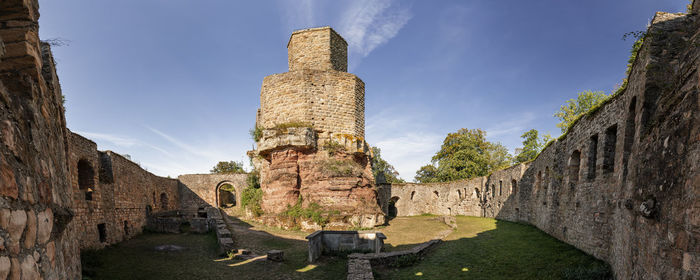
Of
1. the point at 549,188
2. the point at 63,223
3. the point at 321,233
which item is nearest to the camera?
the point at 63,223

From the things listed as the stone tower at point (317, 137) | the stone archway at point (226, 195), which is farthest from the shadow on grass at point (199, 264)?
the stone archway at point (226, 195)

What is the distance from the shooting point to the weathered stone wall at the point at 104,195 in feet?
31.0

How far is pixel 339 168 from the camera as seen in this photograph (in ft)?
54.0

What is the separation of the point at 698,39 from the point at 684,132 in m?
1.16

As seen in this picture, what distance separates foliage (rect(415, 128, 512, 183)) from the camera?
3177 cm

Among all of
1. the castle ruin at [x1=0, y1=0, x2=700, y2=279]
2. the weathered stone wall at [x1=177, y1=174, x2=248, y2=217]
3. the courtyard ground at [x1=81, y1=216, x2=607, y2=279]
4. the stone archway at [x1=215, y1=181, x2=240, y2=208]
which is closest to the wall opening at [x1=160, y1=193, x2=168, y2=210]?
the castle ruin at [x1=0, y1=0, x2=700, y2=279]

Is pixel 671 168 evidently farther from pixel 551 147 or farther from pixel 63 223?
pixel 551 147

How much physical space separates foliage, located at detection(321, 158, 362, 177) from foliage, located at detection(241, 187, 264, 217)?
5.37m

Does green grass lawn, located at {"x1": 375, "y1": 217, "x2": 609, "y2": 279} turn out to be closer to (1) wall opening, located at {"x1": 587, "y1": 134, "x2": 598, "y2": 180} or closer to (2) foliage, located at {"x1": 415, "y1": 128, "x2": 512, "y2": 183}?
(1) wall opening, located at {"x1": 587, "y1": 134, "x2": 598, "y2": 180}

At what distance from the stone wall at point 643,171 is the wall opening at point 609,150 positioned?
0.07 feet

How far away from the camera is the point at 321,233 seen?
9844mm

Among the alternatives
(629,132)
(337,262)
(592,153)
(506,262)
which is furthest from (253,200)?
(629,132)

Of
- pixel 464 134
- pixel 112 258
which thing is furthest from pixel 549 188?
pixel 464 134

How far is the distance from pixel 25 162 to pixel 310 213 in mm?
14169
